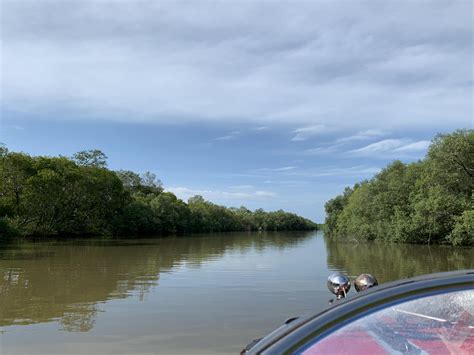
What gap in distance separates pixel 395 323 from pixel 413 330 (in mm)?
113

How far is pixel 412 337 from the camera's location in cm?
208

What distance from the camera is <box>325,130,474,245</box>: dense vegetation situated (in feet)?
125

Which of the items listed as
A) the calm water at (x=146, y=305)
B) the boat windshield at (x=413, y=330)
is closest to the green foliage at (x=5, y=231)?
the calm water at (x=146, y=305)

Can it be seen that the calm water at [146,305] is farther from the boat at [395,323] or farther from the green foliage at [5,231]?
the green foliage at [5,231]

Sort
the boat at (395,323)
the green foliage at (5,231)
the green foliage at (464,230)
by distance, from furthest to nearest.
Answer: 1. the green foliage at (464,230)
2. the green foliage at (5,231)
3. the boat at (395,323)

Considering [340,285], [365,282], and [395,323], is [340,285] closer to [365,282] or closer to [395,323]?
[365,282]

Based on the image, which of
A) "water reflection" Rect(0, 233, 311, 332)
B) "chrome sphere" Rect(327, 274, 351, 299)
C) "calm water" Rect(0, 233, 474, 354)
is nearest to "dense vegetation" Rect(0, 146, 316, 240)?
"water reflection" Rect(0, 233, 311, 332)

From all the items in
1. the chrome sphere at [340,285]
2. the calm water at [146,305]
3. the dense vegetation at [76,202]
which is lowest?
the calm water at [146,305]

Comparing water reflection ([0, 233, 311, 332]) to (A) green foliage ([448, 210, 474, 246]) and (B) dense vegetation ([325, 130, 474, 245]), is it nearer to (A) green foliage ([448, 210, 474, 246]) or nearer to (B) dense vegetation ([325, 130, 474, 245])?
(A) green foliage ([448, 210, 474, 246])

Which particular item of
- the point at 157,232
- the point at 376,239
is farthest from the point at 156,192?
the point at 376,239

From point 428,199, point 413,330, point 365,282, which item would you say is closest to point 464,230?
Result: point 428,199

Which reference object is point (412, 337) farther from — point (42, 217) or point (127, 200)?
point (127, 200)

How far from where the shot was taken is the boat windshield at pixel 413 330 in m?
1.98

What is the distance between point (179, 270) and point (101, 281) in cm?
441
